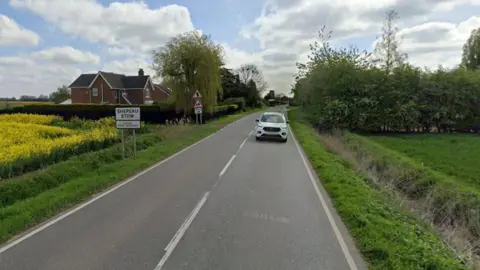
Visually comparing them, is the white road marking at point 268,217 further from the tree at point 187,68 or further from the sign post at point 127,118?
the tree at point 187,68

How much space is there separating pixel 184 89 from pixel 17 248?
34350 millimetres

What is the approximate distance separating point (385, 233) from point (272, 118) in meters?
17.2

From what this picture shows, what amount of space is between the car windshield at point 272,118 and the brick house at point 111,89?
148ft

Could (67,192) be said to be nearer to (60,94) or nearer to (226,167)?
(226,167)

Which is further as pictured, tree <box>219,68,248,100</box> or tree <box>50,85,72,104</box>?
tree <box>50,85,72,104</box>

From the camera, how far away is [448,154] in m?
19.4

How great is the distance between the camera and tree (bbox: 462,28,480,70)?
54500mm

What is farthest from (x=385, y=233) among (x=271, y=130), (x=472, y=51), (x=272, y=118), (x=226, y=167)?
(x=472, y=51)

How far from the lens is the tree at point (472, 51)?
5450 cm

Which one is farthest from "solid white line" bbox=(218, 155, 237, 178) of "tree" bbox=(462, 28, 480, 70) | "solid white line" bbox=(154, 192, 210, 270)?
"tree" bbox=(462, 28, 480, 70)

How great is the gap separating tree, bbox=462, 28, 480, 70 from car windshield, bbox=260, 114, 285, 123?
43.8 meters

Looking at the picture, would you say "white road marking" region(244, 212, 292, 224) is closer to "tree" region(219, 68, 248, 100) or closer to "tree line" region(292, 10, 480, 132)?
"tree line" region(292, 10, 480, 132)

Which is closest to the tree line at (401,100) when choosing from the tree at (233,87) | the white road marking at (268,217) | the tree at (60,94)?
the white road marking at (268,217)

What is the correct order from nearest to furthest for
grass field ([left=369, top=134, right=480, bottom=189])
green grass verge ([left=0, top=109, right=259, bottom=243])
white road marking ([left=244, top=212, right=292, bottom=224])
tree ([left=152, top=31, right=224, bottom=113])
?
green grass verge ([left=0, top=109, right=259, bottom=243])
white road marking ([left=244, top=212, right=292, bottom=224])
grass field ([left=369, top=134, right=480, bottom=189])
tree ([left=152, top=31, right=224, bottom=113])
